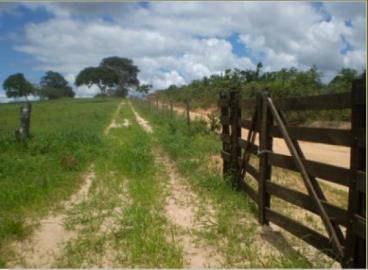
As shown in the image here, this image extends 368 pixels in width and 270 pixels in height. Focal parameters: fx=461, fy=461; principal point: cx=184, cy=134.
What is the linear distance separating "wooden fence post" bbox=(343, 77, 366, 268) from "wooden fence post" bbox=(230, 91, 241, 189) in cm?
385

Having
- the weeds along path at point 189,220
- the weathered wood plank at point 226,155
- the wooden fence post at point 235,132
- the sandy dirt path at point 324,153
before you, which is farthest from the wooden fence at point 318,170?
the sandy dirt path at point 324,153

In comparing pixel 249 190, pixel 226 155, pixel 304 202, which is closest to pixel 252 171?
pixel 249 190

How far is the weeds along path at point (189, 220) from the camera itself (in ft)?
16.8

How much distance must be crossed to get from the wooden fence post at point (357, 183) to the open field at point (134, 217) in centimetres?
53

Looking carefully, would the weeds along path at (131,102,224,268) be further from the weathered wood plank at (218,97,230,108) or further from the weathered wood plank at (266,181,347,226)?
the weathered wood plank at (218,97,230,108)

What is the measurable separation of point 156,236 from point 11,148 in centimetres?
836

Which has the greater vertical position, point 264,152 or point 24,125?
point 264,152

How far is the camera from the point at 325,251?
4816 mm

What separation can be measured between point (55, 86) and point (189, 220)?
12447cm

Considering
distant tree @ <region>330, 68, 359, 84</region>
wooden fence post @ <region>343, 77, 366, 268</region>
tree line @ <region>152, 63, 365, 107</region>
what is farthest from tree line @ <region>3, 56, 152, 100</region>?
wooden fence post @ <region>343, 77, 366, 268</region>

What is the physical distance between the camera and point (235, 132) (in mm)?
8188

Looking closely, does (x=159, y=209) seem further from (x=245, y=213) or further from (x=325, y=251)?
(x=325, y=251)

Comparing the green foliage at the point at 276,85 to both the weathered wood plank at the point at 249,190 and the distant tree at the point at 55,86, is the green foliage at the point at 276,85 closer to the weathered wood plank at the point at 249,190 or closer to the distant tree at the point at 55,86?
the weathered wood plank at the point at 249,190

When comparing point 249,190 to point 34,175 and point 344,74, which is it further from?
point 344,74
